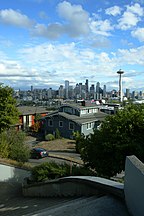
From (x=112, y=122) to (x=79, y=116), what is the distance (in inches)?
1203

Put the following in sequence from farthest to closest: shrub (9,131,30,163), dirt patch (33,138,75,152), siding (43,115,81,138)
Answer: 1. siding (43,115,81,138)
2. dirt patch (33,138,75,152)
3. shrub (9,131,30,163)

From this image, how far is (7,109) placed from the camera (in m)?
22.3

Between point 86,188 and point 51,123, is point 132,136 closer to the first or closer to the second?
point 86,188

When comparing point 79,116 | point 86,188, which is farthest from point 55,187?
point 79,116

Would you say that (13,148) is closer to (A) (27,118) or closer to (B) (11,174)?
(B) (11,174)

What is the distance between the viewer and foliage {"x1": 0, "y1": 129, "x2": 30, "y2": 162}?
62.1ft

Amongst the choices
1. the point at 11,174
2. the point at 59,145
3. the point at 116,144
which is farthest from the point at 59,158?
the point at 116,144

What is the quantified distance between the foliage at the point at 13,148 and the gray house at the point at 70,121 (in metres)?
22.1

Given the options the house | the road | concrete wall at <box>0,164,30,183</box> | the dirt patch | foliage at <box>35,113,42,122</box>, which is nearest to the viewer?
concrete wall at <box>0,164,30,183</box>

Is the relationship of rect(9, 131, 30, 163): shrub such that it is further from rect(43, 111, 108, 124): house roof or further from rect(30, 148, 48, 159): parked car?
rect(43, 111, 108, 124): house roof

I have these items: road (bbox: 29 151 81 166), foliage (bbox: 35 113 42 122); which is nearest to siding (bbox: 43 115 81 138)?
foliage (bbox: 35 113 42 122)

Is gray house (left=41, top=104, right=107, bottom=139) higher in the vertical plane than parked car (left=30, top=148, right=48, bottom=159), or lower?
higher

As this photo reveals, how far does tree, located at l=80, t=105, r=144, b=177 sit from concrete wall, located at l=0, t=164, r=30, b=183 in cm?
420

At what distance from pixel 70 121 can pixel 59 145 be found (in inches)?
254
